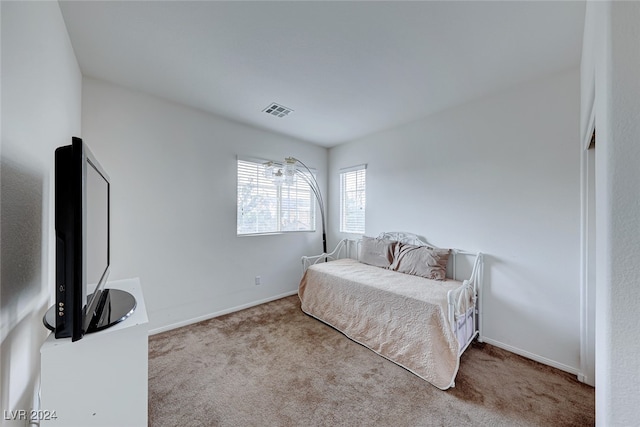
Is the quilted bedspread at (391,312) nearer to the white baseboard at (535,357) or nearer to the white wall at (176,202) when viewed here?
the white baseboard at (535,357)

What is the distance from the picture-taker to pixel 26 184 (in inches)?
40.0

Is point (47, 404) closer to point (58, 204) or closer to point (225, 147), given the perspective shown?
point (58, 204)

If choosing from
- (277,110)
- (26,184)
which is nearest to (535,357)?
(277,110)

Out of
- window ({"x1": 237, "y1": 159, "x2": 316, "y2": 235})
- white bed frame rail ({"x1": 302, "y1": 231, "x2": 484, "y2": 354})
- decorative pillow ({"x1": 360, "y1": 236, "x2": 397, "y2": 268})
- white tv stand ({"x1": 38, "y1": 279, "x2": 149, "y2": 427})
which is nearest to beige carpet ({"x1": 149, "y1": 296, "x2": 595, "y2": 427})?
white bed frame rail ({"x1": 302, "y1": 231, "x2": 484, "y2": 354})

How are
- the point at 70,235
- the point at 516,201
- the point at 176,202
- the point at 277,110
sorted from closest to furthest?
the point at 70,235 < the point at 516,201 < the point at 176,202 < the point at 277,110

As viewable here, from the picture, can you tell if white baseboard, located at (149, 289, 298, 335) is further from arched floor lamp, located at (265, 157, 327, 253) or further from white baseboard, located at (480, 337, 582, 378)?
white baseboard, located at (480, 337, 582, 378)

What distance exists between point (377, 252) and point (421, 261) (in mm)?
617

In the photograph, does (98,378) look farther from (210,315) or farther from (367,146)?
(367,146)

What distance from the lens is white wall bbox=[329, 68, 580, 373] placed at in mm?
1967

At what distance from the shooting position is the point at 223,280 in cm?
296

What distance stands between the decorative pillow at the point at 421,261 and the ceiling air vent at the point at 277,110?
220cm

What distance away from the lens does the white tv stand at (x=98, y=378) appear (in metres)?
Result: 0.82

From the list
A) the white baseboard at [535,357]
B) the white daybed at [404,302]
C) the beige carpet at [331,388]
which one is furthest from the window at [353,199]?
the white baseboard at [535,357]

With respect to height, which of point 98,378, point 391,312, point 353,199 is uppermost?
point 353,199
